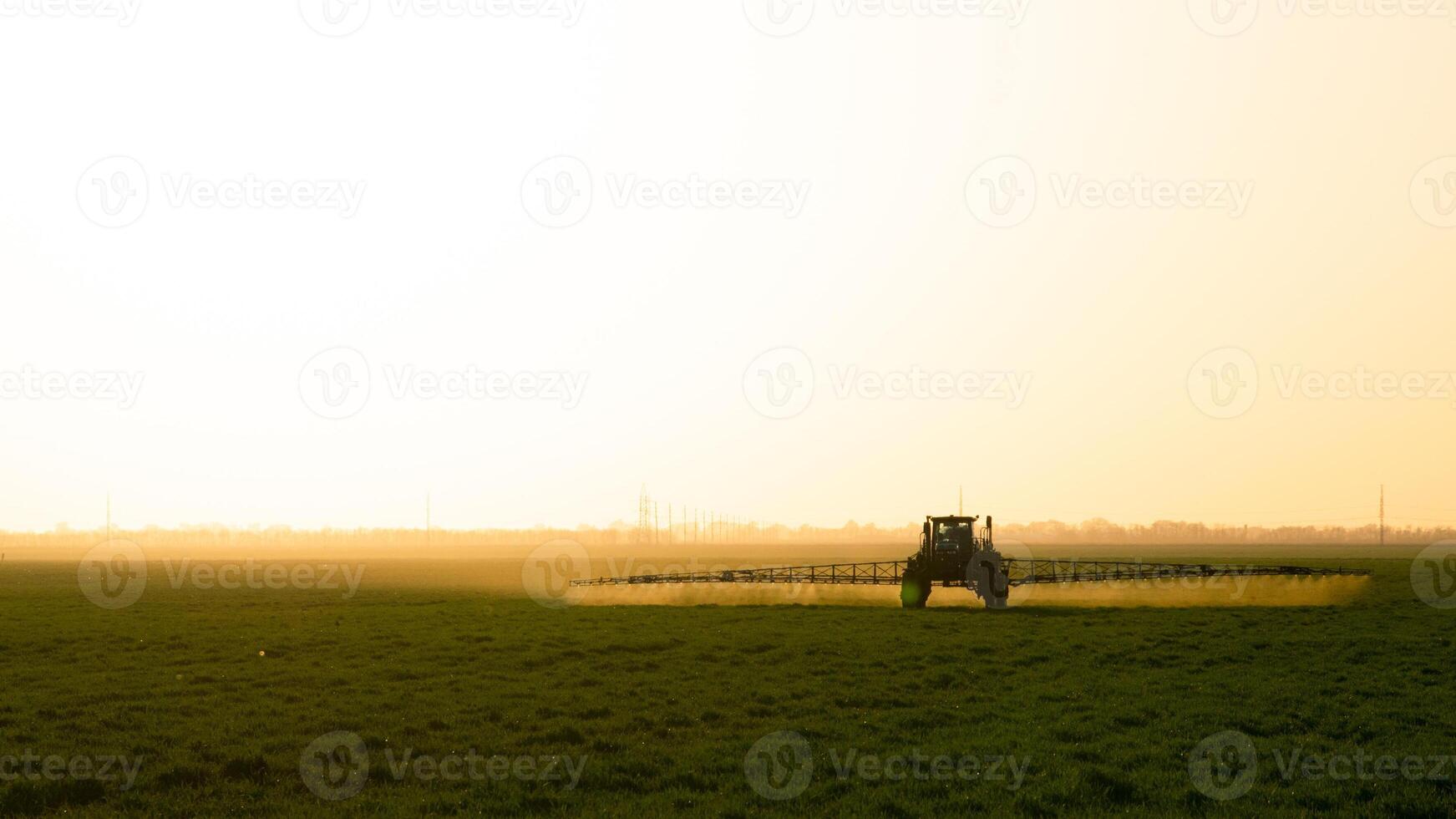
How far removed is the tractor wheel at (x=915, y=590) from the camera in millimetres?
42156

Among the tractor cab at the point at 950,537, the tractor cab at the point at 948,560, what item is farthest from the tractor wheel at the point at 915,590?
the tractor cab at the point at 950,537

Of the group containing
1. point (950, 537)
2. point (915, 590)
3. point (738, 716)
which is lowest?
point (915, 590)

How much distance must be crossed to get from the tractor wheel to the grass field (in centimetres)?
808

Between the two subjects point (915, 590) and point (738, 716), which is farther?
point (915, 590)

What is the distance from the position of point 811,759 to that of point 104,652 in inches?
882

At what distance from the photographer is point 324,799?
13.6m

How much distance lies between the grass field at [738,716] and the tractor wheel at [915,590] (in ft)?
26.5

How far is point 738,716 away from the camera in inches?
732

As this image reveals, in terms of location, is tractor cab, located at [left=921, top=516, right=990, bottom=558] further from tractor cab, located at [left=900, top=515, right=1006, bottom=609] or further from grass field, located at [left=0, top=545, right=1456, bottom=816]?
grass field, located at [left=0, top=545, right=1456, bottom=816]

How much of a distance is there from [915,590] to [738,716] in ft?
81.8

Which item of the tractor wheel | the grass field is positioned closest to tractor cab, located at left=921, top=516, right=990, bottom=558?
the tractor wheel

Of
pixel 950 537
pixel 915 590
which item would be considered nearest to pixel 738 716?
pixel 915 590

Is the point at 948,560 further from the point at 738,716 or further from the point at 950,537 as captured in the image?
the point at 738,716

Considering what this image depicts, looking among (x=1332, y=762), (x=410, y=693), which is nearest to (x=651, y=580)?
(x=410, y=693)
